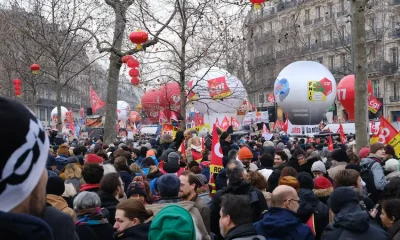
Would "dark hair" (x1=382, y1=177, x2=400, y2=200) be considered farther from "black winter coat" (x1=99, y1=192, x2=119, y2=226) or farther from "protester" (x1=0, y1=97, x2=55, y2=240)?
"protester" (x1=0, y1=97, x2=55, y2=240)

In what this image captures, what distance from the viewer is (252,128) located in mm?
32812

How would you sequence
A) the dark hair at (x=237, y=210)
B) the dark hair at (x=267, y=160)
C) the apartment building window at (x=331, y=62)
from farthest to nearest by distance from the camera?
the apartment building window at (x=331, y=62) → the dark hair at (x=267, y=160) → the dark hair at (x=237, y=210)

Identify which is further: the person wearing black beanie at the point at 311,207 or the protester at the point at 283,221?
the person wearing black beanie at the point at 311,207

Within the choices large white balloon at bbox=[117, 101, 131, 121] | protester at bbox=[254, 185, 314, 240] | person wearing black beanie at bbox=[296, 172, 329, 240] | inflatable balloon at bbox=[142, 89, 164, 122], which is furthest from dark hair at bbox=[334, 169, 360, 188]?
large white balloon at bbox=[117, 101, 131, 121]

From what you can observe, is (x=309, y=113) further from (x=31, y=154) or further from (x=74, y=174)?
(x=31, y=154)

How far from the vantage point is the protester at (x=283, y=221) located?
4.22 m

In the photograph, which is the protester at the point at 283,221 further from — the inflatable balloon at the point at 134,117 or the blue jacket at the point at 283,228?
the inflatable balloon at the point at 134,117

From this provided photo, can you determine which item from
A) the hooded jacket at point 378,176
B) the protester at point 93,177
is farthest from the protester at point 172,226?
the hooded jacket at point 378,176

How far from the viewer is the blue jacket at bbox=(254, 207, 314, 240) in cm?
421

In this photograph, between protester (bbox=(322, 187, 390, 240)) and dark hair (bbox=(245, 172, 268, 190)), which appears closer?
protester (bbox=(322, 187, 390, 240))

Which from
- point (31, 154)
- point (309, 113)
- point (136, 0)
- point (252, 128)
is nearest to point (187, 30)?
point (136, 0)

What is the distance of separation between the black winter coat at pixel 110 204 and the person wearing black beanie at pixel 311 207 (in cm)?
179

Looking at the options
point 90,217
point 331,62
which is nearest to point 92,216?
point 90,217

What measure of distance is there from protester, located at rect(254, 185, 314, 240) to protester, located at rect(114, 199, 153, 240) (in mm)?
948
